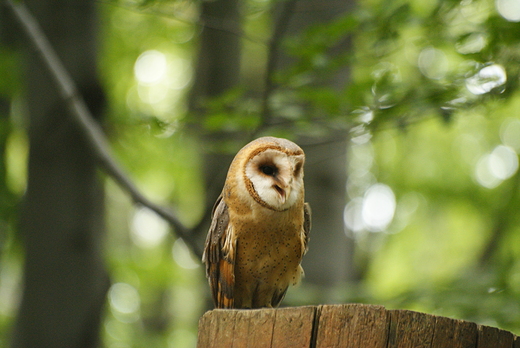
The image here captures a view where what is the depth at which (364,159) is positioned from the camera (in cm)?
1238

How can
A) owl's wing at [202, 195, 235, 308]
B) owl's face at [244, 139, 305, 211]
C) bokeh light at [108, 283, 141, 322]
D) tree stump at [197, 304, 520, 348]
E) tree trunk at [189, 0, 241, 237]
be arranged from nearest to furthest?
tree stump at [197, 304, 520, 348], owl's face at [244, 139, 305, 211], owl's wing at [202, 195, 235, 308], tree trunk at [189, 0, 241, 237], bokeh light at [108, 283, 141, 322]

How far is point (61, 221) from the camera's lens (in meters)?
5.59

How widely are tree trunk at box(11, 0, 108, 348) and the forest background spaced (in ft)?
0.05

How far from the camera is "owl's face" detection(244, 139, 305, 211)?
8.91ft

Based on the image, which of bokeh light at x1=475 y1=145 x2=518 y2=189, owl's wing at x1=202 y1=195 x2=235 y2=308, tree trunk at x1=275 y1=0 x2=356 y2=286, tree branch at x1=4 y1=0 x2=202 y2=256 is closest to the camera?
owl's wing at x1=202 y1=195 x2=235 y2=308

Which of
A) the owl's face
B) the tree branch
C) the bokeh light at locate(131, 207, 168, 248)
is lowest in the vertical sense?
the owl's face

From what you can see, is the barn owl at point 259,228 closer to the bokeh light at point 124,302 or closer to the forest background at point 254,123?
the forest background at point 254,123

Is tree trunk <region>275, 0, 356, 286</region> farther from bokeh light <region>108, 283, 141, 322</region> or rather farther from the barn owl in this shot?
bokeh light <region>108, 283, 141, 322</region>

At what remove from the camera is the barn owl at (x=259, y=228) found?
2760 mm

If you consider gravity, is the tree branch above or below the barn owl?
above

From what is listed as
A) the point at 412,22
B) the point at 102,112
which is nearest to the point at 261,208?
the point at 412,22

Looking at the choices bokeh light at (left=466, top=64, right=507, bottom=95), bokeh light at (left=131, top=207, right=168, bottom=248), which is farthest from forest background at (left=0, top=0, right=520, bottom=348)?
bokeh light at (left=131, top=207, right=168, bottom=248)

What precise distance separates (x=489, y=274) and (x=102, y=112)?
409 centimetres

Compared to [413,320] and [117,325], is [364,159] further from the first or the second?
[413,320]
